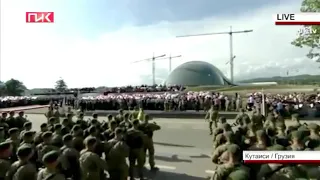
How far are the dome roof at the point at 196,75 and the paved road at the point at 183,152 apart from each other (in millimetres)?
77014

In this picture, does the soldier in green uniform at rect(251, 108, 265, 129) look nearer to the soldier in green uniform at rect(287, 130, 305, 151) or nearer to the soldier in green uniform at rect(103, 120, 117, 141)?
the soldier in green uniform at rect(287, 130, 305, 151)

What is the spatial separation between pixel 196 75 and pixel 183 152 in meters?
87.1

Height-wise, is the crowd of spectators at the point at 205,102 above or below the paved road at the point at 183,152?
above

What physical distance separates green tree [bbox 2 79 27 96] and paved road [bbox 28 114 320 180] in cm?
7346

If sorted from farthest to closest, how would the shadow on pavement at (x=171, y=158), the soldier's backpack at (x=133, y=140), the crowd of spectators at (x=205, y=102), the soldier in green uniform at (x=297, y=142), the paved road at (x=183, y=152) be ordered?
the crowd of spectators at (x=205, y=102) < the shadow on pavement at (x=171, y=158) < the paved road at (x=183, y=152) < the soldier's backpack at (x=133, y=140) < the soldier in green uniform at (x=297, y=142)

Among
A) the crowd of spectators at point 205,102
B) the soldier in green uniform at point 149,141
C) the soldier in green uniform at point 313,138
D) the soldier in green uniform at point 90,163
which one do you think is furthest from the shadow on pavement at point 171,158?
the crowd of spectators at point 205,102

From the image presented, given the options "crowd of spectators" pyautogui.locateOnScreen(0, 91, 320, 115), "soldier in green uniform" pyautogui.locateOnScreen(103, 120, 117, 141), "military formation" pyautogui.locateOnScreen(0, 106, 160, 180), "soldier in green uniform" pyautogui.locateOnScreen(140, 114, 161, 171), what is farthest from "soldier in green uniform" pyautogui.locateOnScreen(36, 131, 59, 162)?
"crowd of spectators" pyautogui.locateOnScreen(0, 91, 320, 115)

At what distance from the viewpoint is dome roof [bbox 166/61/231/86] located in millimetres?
98438

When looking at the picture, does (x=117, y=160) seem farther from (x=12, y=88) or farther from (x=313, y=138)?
(x=12, y=88)

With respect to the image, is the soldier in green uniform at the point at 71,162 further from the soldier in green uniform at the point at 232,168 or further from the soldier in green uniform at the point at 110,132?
the soldier in green uniform at the point at 232,168

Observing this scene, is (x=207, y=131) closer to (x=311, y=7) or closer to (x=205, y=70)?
(x=311, y=7)

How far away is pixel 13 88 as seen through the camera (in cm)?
8794

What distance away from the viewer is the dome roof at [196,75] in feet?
323

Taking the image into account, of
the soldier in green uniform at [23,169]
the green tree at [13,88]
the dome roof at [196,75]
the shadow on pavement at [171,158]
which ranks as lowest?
the shadow on pavement at [171,158]
